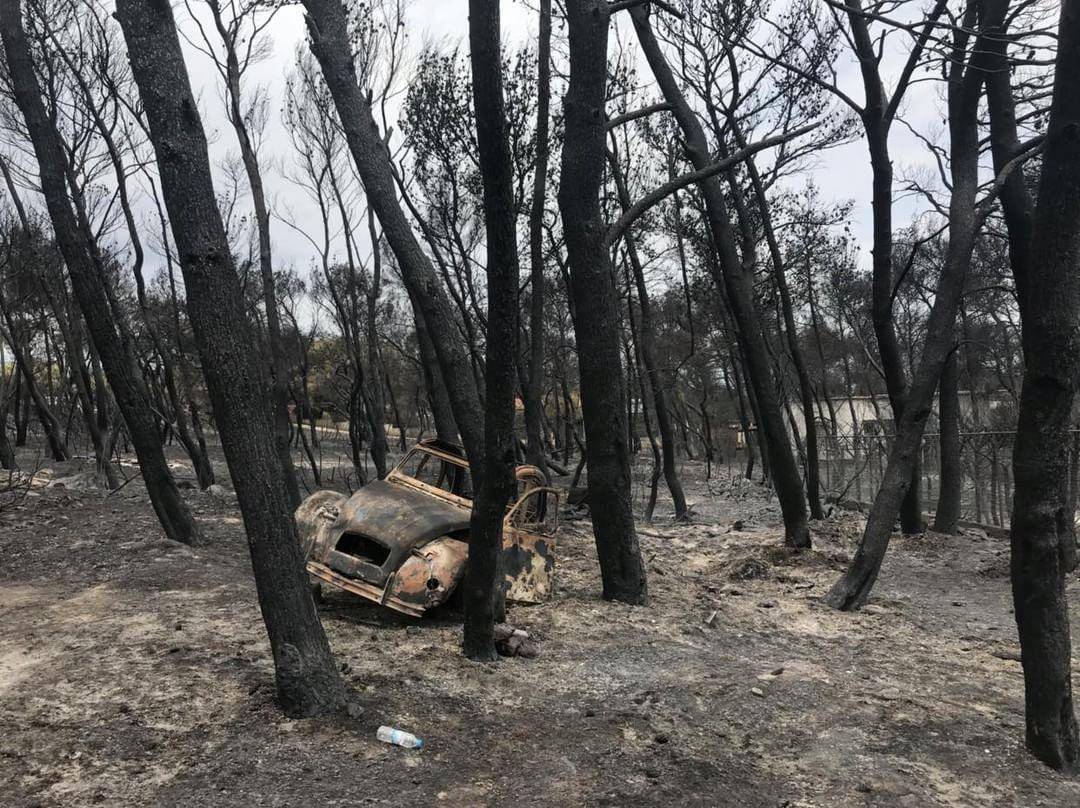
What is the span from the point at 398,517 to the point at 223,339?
293cm

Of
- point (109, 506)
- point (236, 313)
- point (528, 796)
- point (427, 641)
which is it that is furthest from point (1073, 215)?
point (109, 506)

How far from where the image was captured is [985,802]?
3.59m

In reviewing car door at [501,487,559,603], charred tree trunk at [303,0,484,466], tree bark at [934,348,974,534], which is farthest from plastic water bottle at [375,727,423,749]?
tree bark at [934,348,974,534]

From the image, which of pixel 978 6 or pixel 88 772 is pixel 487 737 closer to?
pixel 88 772

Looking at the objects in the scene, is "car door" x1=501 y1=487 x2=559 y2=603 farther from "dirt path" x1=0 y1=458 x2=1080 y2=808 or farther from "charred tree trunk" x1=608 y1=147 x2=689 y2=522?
"charred tree trunk" x1=608 y1=147 x2=689 y2=522

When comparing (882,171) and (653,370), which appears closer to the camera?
(882,171)

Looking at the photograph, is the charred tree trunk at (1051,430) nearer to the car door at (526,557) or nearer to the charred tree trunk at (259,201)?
the car door at (526,557)

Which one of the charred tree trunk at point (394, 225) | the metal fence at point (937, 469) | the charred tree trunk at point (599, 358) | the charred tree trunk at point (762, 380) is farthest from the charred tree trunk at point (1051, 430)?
the metal fence at point (937, 469)

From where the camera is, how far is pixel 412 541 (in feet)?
20.7

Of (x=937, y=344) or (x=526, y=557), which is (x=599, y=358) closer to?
(x=526, y=557)

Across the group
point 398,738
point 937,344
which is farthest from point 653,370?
point 398,738

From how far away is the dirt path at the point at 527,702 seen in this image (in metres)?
3.59

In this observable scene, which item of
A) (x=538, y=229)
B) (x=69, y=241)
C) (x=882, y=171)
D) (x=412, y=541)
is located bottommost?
(x=412, y=541)

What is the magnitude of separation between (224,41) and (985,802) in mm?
15104
